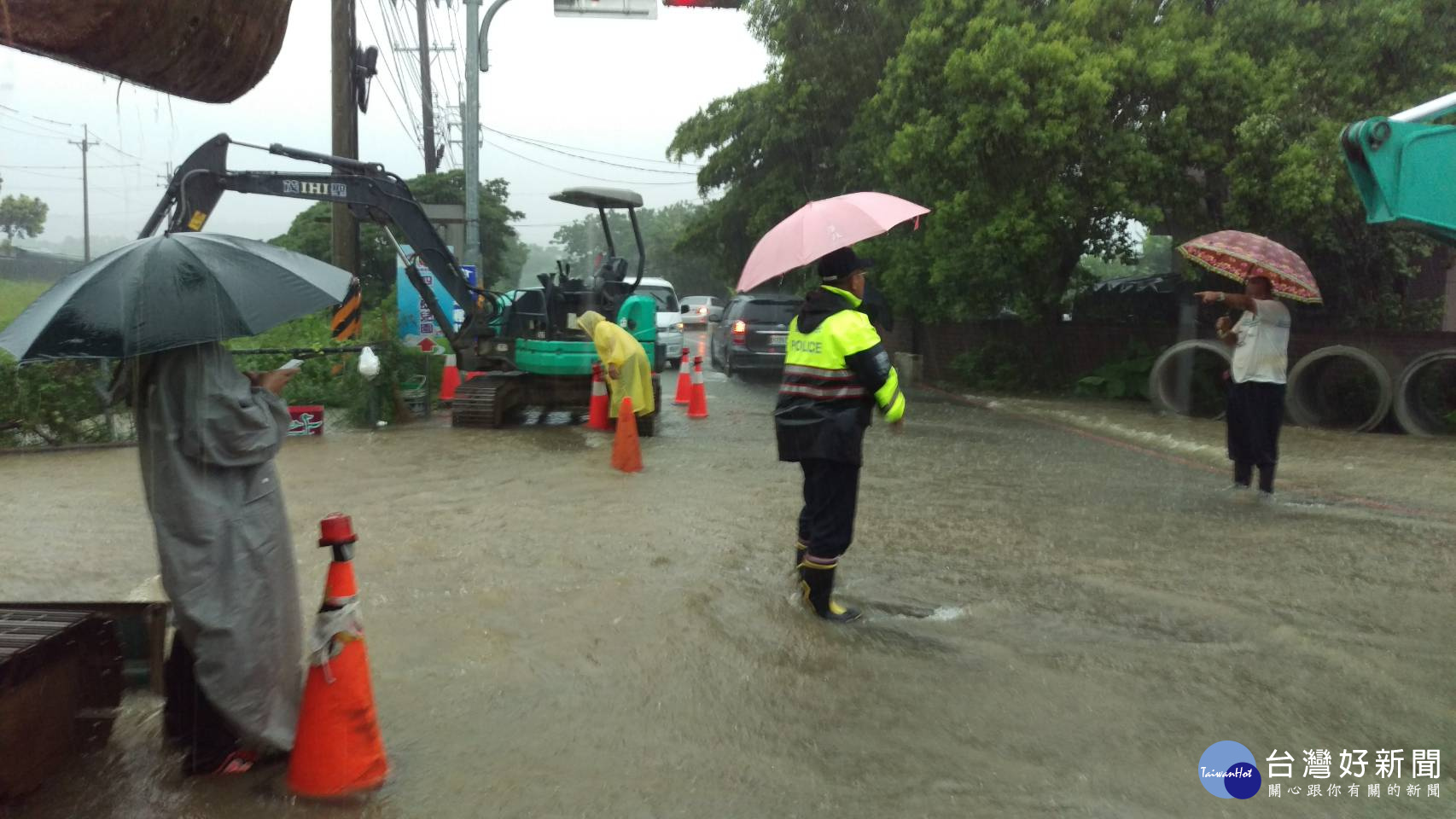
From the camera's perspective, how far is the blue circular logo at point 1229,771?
13.2 feet

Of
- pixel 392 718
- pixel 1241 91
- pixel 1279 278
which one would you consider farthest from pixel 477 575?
pixel 1241 91

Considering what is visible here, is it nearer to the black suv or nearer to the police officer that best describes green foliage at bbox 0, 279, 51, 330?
the police officer

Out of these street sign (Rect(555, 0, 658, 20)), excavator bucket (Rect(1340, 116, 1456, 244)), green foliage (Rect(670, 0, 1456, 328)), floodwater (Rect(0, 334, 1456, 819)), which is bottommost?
floodwater (Rect(0, 334, 1456, 819))

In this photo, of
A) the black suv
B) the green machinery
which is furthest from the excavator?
the black suv

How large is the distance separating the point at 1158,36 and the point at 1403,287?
5.14m

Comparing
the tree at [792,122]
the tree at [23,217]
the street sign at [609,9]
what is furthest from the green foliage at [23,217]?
the tree at [792,122]

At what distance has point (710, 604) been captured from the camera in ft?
20.4

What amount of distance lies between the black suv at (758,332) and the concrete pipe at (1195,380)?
632 centimetres

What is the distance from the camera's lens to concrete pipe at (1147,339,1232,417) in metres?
15.3

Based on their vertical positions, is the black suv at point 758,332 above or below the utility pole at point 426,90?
below

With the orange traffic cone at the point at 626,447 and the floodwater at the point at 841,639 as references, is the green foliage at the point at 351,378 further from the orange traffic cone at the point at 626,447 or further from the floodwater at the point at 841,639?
the orange traffic cone at the point at 626,447

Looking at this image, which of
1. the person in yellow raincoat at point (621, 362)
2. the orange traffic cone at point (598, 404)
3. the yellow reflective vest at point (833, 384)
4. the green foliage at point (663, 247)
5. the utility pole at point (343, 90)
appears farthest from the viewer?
the green foliage at point (663, 247)

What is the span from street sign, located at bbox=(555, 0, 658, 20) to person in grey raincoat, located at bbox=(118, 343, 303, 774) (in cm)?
1433

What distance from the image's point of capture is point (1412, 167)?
6609 millimetres
